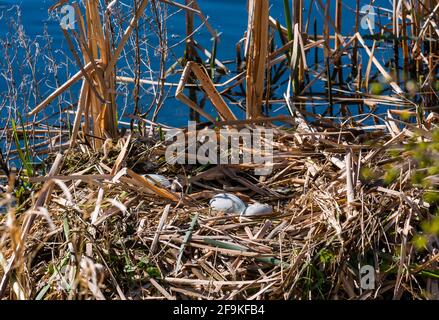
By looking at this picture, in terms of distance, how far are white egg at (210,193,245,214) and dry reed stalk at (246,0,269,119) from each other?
0.63 meters

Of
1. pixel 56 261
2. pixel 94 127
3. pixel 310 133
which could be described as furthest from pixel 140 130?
pixel 56 261

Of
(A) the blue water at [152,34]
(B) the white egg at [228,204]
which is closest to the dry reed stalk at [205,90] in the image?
(B) the white egg at [228,204]

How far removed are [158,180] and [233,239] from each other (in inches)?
17.3

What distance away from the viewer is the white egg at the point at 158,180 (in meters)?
2.83

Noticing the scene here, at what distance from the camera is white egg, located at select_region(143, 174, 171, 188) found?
2834 millimetres

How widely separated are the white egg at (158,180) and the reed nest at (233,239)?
0.16ft

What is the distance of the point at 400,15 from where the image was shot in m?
4.21

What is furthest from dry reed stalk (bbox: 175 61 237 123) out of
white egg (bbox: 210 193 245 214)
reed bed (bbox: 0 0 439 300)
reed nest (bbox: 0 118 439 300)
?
white egg (bbox: 210 193 245 214)

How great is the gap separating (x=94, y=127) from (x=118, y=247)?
2.73 feet

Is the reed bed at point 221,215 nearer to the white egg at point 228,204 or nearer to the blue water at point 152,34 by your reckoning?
the white egg at point 228,204

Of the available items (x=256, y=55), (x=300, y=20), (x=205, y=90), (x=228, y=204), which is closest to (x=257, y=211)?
(x=228, y=204)

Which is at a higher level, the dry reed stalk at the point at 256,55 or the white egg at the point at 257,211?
the dry reed stalk at the point at 256,55

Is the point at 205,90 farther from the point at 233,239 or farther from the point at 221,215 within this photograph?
the point at 233,239

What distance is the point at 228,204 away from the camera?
273cm
